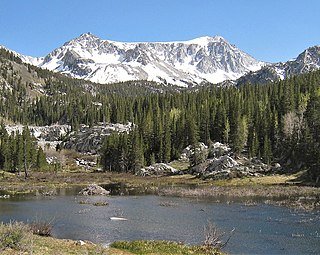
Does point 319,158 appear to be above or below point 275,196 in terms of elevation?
above

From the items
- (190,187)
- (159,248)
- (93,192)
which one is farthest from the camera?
(190,187)

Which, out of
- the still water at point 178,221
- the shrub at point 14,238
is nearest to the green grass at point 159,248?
the still water at point 178,221

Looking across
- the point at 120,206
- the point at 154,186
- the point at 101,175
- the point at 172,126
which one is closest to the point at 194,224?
the point at 120,206

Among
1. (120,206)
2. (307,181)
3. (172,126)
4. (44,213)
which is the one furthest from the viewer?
(172,126)

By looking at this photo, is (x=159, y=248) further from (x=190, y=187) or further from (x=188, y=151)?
(x=188, y=151)

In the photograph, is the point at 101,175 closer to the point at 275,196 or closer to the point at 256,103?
the point at 275,196

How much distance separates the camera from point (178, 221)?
193 ft

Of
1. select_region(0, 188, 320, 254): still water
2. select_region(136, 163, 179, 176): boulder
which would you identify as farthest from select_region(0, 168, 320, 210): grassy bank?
select_region(0, 188, 320, 254): still water

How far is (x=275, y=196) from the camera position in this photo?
8912 cm

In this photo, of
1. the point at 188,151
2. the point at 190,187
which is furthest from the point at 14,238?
the point at 188,151

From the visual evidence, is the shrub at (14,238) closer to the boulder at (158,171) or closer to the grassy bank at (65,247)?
the grassy bank at (65,247)

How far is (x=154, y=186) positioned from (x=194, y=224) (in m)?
62.8

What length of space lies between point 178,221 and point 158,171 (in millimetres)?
92186

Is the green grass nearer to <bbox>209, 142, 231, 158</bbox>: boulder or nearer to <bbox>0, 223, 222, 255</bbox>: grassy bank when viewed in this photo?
<bbox>0, 223, 222, 255</bbox>: grassy bank
